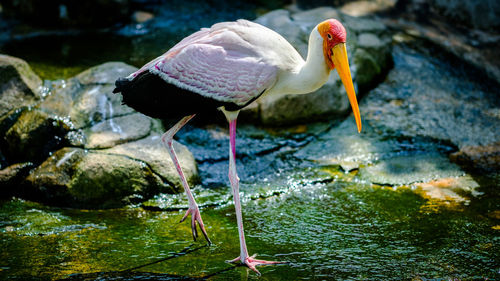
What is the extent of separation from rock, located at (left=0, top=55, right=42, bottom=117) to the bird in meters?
1.65

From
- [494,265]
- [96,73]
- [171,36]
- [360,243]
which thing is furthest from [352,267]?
[171,36]

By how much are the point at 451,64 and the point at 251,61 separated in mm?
3734

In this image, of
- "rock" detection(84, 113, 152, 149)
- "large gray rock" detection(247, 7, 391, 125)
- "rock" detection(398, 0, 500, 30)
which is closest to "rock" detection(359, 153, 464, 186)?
"large gray rock" detection(247, 7, 391, 125)

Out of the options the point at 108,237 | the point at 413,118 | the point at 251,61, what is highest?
the point at 251,61

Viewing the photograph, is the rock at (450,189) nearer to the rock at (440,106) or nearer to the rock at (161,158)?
the rock at (440,106)

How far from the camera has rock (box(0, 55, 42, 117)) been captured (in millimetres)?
4812

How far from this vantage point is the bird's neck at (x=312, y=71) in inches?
138

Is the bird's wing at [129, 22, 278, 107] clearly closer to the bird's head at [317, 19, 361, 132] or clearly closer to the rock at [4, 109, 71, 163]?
the bird's head at [317, 19, 361, 132]

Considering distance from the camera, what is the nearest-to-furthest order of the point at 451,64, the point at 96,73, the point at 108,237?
the point at 108,237
the point at 96,73
the point at 451,64

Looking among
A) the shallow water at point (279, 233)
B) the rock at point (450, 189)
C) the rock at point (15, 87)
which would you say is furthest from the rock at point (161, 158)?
the rock at point (450, 189)

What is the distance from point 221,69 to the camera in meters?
3.46

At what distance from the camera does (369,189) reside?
444 centimetres

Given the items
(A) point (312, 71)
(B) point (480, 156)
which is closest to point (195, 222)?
(A) point (312, 71)

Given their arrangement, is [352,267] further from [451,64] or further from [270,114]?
[451,64]
